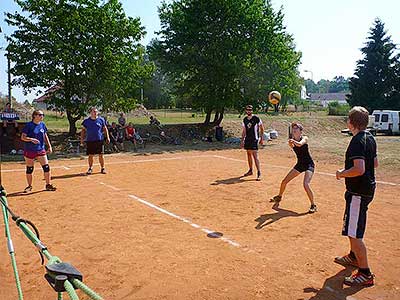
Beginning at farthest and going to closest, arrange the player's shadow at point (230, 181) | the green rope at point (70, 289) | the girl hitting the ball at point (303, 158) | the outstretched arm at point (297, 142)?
the player's shadow at point (230, 181), the girl hitting the ball at point (303, 158), the outstretched arm at point (297, 142), the green rope at point (70, 289)

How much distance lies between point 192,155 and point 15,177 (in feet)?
25.9

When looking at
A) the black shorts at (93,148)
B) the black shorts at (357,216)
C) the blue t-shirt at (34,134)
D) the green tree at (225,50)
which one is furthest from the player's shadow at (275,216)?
the green tree at (225,50)

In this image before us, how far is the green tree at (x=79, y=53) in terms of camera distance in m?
17.8

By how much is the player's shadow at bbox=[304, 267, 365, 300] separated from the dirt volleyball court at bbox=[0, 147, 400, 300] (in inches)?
0.4

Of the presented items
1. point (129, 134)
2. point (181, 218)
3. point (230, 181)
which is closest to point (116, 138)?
point (129, 134)

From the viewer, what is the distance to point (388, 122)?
31.0m

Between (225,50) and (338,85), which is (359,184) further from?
(338,85)

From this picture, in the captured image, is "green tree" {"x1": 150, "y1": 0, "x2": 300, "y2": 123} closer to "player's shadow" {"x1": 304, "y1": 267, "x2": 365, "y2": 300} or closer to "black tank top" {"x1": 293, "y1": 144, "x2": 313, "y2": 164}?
"black tank top" {"x1": 293, "y1": 144, "x2": 313, "y2": 164}

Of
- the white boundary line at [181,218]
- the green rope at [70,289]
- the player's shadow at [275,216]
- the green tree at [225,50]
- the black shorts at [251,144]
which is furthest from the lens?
the green tree at [225,50]

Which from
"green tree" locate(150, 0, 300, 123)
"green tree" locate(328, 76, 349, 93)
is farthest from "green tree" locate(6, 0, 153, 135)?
"green tree" locate(328, 76, 349, 93)

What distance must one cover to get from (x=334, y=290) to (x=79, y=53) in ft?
56.2

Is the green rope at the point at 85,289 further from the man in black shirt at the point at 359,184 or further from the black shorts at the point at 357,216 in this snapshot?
the black shorts at the point at 357,216

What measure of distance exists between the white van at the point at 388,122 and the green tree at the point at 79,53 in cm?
2059

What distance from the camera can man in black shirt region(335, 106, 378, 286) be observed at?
14.0 feet
